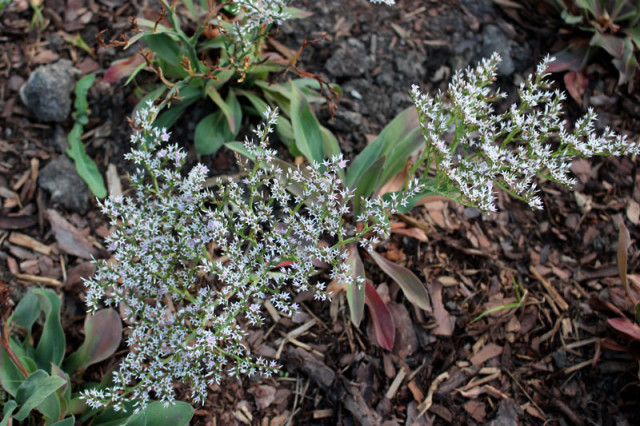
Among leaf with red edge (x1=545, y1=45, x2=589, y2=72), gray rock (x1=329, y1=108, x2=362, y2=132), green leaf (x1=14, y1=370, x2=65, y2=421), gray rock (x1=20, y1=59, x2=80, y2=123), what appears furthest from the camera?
leaf with red edge (x1=545, y1=45, x2=589, y2=72)

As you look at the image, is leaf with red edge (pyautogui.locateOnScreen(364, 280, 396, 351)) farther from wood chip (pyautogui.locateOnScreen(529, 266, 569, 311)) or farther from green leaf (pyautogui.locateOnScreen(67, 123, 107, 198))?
green leaf (pyautogui.locateOnScreen(67, 123, 107, 198))

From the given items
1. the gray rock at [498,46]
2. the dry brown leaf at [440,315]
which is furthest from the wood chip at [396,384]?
the gray rock at [498,46]

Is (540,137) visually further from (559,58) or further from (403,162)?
(559,58)

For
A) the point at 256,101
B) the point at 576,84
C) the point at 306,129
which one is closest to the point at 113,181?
the point at 256,101

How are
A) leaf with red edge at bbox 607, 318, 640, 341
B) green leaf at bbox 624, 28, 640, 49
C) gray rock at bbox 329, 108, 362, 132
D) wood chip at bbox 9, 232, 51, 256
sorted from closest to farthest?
1. leaf with red edge at bbox 607, 318, 640, 341
2. wood chip at bbox 9, 232, 51, 256
3. gray rock at bbox 329, 108, 362, 132
4. green leaf at bbox 624, 28, 640, 49

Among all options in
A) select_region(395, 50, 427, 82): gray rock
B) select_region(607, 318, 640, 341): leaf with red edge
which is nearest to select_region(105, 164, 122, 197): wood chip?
select_region(395, 50, 427, 82): gray rock

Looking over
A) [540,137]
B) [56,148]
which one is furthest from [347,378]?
[56,148]

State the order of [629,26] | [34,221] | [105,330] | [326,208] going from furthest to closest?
[629,26]
[34,221]
[105,330]
[326,208]

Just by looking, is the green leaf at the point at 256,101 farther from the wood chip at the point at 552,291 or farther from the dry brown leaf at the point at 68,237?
the wood chip at the point at 552,291
